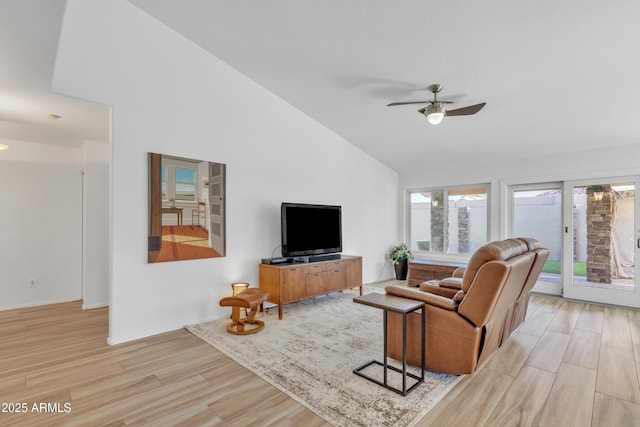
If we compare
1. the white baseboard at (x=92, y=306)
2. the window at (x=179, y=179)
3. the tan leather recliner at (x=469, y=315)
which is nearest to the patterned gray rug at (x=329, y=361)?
the tan leather recliner at (x=469, y=315)

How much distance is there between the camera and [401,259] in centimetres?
658

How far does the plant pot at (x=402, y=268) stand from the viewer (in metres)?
6.59

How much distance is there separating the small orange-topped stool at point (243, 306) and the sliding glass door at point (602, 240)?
197 inches

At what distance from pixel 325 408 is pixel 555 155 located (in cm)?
545

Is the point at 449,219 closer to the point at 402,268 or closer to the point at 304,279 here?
the point at 402,268

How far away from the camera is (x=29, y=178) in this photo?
4582mm

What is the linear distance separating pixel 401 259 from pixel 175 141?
497cm

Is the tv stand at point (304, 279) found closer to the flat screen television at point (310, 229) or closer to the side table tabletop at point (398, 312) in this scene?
the flat screen television at point (310, 229)

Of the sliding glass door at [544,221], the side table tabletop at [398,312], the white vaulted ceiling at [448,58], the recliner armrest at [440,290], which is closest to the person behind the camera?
the side table tabletop at [398,312]

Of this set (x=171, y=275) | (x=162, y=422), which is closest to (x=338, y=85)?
(x=171, y=275)

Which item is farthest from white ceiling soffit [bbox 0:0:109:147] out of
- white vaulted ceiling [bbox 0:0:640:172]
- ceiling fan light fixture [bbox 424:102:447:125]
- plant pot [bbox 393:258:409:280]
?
plant pot [bbox 393:258:409:280]

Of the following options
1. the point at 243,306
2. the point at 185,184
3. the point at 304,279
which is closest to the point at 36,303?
the point at 185,184

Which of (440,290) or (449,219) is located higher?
(449,219)

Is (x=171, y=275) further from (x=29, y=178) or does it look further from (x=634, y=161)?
(x=634, y=161)
